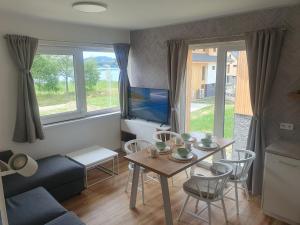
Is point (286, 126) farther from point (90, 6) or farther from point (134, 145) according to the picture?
point (90, 6)

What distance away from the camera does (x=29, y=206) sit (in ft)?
7.58

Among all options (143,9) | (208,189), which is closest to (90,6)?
(143,9)

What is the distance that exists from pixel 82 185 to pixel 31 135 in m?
1.00

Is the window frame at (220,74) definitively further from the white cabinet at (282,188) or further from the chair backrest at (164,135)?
the white cabinet at (282,188)

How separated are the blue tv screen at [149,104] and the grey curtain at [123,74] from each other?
10cm

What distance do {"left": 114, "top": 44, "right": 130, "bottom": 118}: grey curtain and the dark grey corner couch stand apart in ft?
5.12

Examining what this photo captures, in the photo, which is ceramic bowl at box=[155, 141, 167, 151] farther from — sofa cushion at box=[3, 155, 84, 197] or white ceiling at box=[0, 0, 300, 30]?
white ceiling at box=[0, 0, 300, 30]

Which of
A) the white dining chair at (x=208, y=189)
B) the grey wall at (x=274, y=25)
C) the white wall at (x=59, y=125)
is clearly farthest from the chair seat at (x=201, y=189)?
the white wall at (x=59, y=125)

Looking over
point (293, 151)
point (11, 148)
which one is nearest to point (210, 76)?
point (293, 151)

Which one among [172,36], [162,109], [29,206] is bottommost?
[29,206]

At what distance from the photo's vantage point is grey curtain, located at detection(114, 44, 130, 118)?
Answer: 14.4 ft

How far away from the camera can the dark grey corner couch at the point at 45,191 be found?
214 cm

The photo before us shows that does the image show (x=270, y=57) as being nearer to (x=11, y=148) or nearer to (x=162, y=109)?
(x=162, y=109)

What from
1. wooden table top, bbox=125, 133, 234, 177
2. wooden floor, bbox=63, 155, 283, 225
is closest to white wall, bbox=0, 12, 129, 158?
wooden floor, bbox=63, 155, 283, 225
